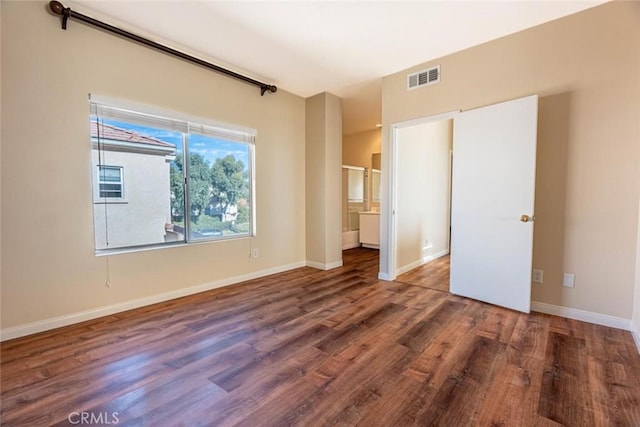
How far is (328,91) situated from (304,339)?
3.54 meters

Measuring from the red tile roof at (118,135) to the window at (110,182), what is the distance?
0.94ft

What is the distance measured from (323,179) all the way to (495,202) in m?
2.37

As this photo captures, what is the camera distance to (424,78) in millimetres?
3381

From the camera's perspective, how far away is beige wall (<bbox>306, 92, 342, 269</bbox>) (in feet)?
14.4

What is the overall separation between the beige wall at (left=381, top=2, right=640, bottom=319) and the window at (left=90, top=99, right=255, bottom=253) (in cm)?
314

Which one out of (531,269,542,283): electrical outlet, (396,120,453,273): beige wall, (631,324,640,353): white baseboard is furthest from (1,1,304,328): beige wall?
(631,324,640,353): white baseboard

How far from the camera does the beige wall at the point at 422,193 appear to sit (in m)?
4.07

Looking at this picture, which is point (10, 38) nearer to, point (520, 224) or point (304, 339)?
point (304, 339)

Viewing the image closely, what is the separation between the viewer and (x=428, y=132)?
15.2ft

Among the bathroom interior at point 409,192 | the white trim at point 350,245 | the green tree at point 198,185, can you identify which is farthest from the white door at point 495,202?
the white trim at point 350,245

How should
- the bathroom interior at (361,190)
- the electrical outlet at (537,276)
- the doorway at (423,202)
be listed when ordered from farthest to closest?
the bathroom interior at (361,190)
the doorway at (423,202)
the electrical outlet at (537,276)

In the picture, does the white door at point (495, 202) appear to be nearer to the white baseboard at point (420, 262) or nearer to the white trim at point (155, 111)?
the white baseboard at point (420, 262)

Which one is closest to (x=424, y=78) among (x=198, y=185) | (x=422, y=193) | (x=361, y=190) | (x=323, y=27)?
(x=323, y=27)

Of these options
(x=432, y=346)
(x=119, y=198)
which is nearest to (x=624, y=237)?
(x=432, y=346)
